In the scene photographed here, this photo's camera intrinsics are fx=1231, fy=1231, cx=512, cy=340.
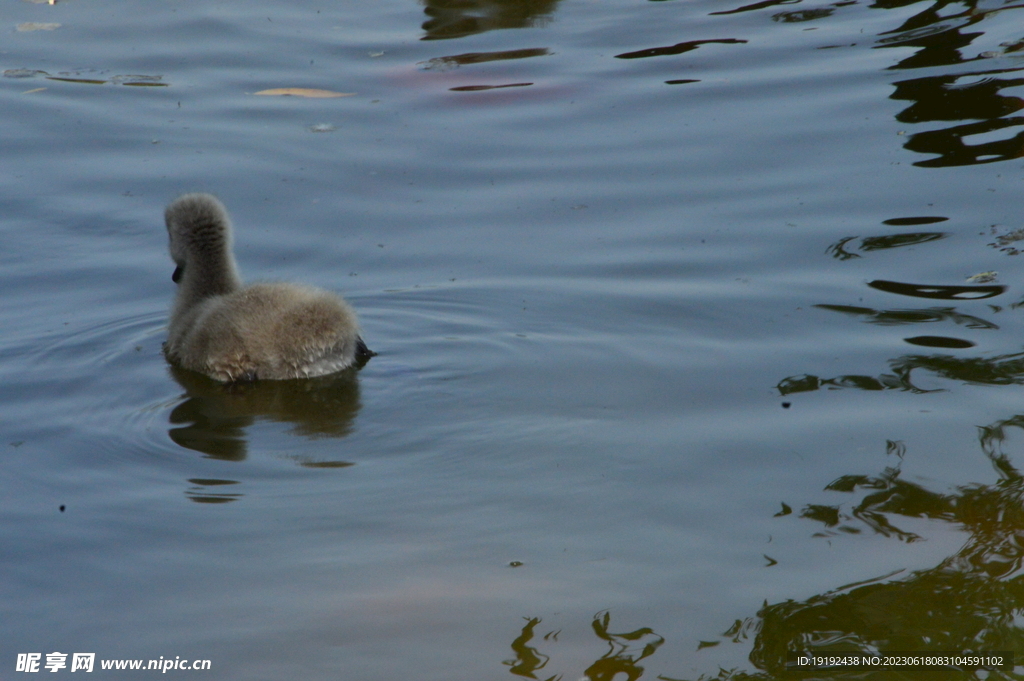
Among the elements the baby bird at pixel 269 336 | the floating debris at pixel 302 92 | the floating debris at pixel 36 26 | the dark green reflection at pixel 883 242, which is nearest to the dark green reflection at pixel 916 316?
the dark green reflection at pixel 883 242

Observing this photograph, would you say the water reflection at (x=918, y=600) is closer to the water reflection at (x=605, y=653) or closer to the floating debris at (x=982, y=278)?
the water reflection at (x=605, y=653)

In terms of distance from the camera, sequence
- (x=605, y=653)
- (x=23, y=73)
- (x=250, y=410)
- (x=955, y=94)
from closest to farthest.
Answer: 1. (x=605, y=653)
2. (x=250, y=410)
3. (x=955, y=94)
4. (x=23, y=73)

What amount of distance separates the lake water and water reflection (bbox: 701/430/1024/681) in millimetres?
13

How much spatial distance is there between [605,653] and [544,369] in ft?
7.06

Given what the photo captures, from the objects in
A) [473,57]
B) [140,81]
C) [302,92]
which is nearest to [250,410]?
[302,92]

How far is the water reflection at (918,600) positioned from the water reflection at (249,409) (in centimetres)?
190

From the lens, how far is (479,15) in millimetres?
11945

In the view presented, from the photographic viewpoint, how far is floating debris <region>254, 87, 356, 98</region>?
10.3 m

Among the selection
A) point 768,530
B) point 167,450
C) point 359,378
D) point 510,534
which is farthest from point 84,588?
point 768,530

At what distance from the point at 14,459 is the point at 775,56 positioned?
759 centimetres

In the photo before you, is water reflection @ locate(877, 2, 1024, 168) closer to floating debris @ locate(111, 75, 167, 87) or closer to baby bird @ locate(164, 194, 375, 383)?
baby bird @ locate(164, 194, 375, 383)

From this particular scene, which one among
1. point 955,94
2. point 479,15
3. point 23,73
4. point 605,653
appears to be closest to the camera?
point 605,653

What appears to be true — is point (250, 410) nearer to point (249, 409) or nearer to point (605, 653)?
point (249, 409)

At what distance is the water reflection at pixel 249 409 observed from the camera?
5055 mm
